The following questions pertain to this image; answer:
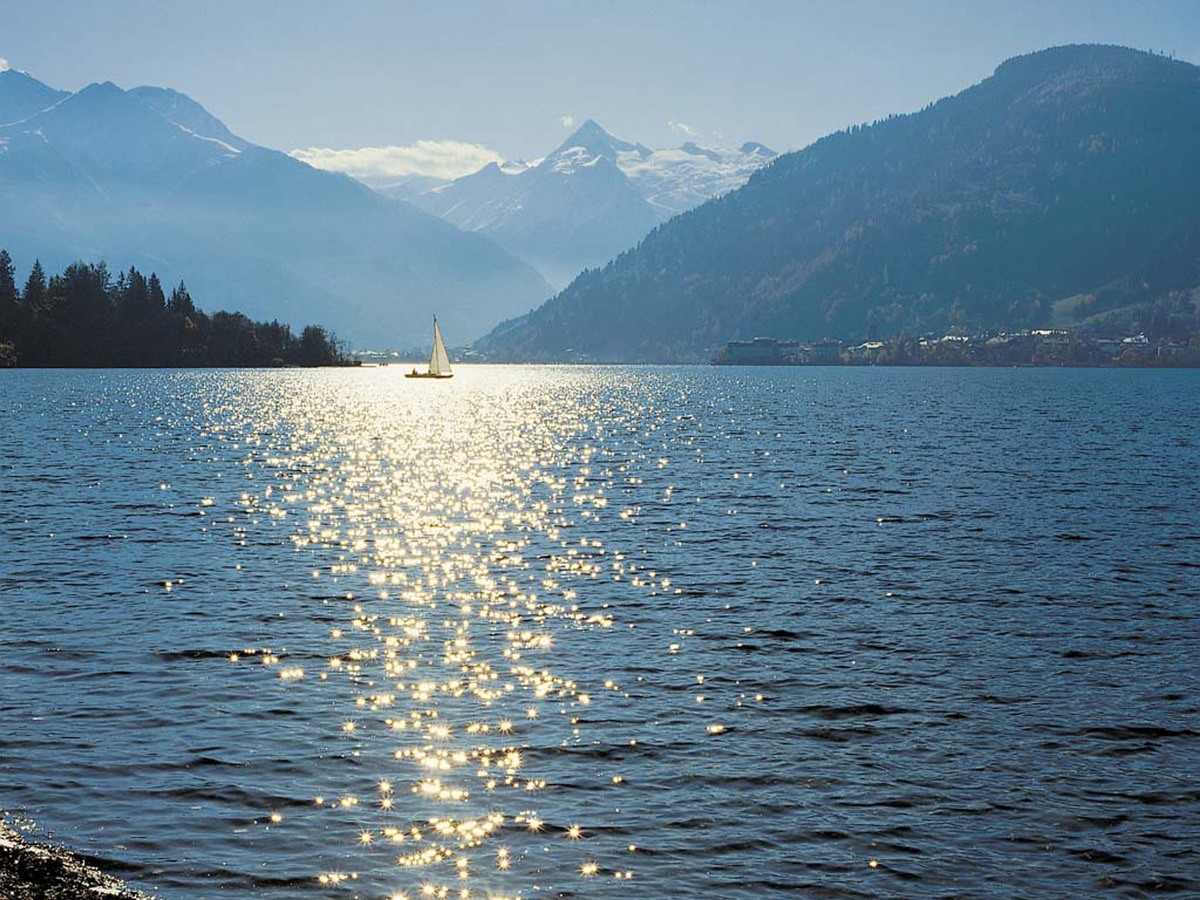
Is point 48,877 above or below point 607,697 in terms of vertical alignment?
above

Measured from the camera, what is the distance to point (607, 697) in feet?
104

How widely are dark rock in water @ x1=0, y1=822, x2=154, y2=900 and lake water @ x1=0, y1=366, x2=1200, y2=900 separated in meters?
0.87

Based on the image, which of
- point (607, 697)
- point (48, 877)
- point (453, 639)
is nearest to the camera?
point (48, 877)

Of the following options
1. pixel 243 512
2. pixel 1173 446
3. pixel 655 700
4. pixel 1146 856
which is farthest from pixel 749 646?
pixel 1173 446

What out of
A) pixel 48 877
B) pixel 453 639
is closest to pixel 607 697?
pixel 453 639

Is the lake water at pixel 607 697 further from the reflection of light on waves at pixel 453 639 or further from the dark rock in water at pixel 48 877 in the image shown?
the dark rock in water at pixel 48 877

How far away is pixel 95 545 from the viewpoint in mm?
58000

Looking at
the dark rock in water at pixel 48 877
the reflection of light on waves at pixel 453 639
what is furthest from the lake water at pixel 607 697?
the dark rock in water at pixel 48 877

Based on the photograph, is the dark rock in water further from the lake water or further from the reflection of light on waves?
the reflection of light on waves

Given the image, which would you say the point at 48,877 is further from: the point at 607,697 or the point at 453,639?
the point at 453,639

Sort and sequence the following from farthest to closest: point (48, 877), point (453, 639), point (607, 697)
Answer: point (453, 639) < point (607, 697) < point (48, 877)

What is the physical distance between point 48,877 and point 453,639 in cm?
2011

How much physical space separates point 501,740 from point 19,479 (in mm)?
74996

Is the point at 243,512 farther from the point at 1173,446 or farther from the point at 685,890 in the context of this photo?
the point at 1173,446
